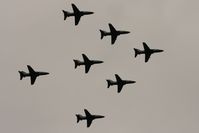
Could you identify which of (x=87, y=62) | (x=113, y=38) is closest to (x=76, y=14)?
(x=113, y=38)

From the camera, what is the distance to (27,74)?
15338cm

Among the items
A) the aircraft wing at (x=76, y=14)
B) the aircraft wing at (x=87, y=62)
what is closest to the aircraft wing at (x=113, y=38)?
the aircraft wing at (x=87, y=62)

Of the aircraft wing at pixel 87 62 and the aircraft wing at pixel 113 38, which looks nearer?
the aircraft wing at pixel 87 62

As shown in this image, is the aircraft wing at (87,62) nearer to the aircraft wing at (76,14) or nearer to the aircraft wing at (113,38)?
the aircraft wing at (113,38)

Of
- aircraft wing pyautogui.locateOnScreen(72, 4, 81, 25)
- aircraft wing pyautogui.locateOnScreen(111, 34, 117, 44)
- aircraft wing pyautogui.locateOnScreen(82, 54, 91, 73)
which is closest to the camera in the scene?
aircraft wing pyautogui.locateOnScreen(72, 4, 81, 25)

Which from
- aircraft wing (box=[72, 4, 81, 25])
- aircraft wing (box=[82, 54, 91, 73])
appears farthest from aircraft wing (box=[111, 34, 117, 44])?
aircraft wing (box=[72, 4, 81, 25])

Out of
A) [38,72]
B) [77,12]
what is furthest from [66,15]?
[38,72]

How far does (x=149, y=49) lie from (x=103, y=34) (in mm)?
11247

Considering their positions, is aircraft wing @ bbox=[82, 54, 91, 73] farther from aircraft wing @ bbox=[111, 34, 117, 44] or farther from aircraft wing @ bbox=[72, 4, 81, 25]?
aircraft wing @ bbox=[72, 4, 81, 25]

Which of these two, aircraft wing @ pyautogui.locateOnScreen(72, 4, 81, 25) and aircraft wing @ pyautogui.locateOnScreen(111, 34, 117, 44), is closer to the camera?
aircraft wing @ pyautogui.locateOnScreen(72, 4, 81, 25)

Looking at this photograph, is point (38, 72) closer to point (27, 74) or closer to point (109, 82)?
point (27, 74)

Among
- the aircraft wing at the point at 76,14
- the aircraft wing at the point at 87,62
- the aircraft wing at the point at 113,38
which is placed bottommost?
the aircraft wing at the point at 87,62

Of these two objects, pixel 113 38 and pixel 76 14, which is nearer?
pixel 76 14

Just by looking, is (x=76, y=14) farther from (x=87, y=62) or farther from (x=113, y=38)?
(x=87, y=62)
